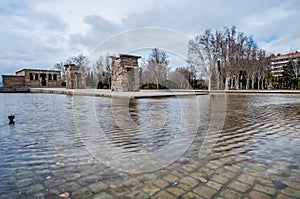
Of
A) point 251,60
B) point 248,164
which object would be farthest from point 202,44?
point 248,164

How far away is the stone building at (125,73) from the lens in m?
16.8

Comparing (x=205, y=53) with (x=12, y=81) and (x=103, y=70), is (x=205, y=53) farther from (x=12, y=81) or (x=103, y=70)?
(x=12, y=81)

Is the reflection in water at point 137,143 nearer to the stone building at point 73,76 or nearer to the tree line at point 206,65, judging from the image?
the stone building at point 73,76

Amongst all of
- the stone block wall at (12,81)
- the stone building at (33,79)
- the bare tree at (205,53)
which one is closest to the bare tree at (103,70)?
the stone building at (33,79)

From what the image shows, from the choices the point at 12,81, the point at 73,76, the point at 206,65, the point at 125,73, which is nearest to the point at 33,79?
the point at 12,81

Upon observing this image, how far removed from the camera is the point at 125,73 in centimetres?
1677

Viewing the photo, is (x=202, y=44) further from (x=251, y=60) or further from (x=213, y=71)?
(x=251, y=60)

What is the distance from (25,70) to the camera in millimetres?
30938

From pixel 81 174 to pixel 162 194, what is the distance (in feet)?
3.07

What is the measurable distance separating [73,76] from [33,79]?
1336 cm

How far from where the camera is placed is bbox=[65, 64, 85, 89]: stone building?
75.6 ft

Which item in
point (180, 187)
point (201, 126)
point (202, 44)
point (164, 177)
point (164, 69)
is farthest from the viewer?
point (164, 69)

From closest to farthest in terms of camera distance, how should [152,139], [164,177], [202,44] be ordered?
[164,177] → [152,139] → [202,44]

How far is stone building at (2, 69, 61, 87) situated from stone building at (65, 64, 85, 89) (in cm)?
1222
